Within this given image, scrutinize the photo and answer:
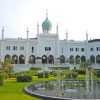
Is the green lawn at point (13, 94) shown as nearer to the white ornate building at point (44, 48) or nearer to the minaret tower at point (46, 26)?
the white ornate building at point (44, 48)

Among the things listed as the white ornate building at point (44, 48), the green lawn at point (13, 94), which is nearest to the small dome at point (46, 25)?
the white ornate building at point (44, 48)

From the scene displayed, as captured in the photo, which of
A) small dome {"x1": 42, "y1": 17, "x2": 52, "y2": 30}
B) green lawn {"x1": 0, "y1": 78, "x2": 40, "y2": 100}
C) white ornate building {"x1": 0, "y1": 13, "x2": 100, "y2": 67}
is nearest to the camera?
green lawn {"x1": 0, "y1": 78, "x2": 40, "y2": 100}

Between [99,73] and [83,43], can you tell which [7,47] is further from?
[99,73]

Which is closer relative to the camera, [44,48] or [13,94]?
[13,94]

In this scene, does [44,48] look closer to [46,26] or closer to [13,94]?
[46,26]

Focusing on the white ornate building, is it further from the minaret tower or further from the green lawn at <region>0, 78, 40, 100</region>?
the green lawn at <region>0, 78, 40, 100</region>

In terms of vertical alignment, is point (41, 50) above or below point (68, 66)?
above

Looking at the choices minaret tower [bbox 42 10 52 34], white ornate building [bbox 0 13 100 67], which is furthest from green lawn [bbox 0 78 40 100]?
minaret tower [bbox 42 10 52 34]

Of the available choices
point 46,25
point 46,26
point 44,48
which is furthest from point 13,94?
point 46,26

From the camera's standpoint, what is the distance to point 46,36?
60.4 meters

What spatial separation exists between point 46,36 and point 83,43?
909 centimetres

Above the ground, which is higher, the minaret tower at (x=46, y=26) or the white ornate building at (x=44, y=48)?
the minaret tower at (x=46, y=26)

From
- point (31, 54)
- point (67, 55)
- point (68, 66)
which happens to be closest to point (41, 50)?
point (31, 54)

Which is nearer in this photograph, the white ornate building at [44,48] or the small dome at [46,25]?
the white ornate building at [44,48]
